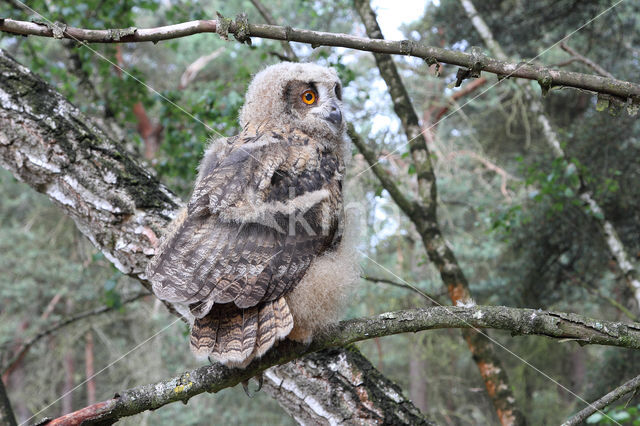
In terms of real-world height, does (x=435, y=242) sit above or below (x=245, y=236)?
above

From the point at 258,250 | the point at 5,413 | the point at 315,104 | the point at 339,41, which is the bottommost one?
the point at 5,413

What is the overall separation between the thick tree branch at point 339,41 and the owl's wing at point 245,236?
53 centimetres

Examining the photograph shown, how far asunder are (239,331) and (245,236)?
1.13 ft

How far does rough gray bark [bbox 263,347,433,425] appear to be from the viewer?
2441 mm

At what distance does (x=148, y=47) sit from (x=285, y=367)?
1219 centimetres

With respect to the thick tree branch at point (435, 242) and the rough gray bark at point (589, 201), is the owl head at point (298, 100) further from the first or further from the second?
the rough gray bark at point (589, 201)

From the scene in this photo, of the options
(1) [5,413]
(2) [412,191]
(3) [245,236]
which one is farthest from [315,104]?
(2) [412,191]

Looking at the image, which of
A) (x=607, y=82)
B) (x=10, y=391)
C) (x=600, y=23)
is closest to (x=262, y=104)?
(x=607, y=82)

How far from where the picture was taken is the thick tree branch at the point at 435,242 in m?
3.45

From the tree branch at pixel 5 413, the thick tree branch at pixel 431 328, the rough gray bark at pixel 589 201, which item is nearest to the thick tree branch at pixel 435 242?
the rough gray bark at pixel 589 201

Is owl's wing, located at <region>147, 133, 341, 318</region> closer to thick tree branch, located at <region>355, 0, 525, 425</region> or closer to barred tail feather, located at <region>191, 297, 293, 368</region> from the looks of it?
barred tail feather, located at <region>191, 297, 293, 368</region>

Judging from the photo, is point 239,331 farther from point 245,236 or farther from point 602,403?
point 602,403

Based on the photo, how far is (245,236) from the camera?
188 centimetres

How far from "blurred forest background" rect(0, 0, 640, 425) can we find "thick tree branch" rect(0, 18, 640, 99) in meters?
0.98
